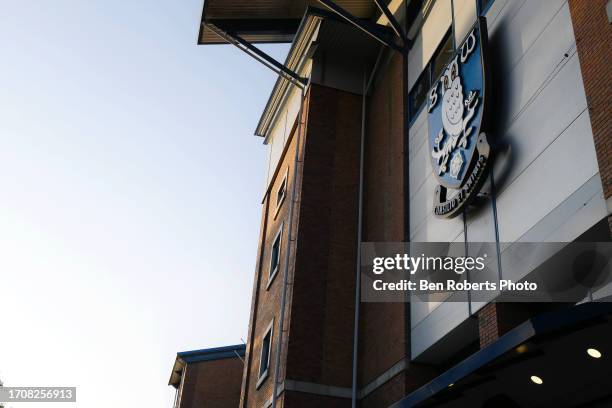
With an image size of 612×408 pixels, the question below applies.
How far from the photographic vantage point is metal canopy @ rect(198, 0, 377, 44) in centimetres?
2296

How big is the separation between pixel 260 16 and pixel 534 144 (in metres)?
14.6

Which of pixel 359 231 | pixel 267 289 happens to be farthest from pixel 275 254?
pixel 359 231

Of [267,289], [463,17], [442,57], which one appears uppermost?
[463,17]

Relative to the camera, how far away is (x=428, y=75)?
59.2 feet

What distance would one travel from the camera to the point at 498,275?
12188mm

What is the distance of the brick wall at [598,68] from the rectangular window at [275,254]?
1240 cm

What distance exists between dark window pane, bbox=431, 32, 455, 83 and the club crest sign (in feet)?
2.56

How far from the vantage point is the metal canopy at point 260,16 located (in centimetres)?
2296

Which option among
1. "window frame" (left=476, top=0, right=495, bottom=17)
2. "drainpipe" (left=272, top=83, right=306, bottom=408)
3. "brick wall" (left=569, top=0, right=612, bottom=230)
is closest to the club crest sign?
"window frame" (left=476, top=0, right=495, bottom=17)

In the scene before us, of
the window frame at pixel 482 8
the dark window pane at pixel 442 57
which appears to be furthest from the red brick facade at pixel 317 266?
the window frame at pixel 482 8

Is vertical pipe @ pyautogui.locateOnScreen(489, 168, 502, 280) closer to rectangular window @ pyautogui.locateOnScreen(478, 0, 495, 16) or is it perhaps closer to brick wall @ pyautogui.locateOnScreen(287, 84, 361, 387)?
rectangular window @ pyautogui.locateOnScreen(478, 0, 495, 16)

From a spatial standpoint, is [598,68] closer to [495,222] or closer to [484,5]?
[495,222]

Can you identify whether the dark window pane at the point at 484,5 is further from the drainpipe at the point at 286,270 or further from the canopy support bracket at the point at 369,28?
the drainpipe at the point at 286,270

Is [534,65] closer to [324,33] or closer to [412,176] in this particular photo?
[412,176]
